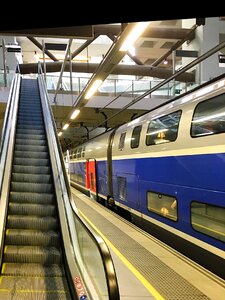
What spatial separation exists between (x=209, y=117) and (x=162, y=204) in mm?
2175

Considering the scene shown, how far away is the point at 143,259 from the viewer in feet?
18.1

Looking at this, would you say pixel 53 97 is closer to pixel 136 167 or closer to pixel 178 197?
pixel 136 167

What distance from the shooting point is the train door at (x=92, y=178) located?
536 inches

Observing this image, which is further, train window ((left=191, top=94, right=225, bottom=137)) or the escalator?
train window ((left=191, top=94, right=225, bottom=137))

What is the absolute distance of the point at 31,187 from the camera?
24.4 ft

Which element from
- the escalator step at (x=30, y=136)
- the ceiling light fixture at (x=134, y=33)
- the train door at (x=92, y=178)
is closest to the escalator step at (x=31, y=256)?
the ceiling light fixture at (x=134, y=33)

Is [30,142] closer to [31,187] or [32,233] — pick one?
[31,187]

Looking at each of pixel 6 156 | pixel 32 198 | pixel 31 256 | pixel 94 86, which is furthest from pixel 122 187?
pixel 31 256

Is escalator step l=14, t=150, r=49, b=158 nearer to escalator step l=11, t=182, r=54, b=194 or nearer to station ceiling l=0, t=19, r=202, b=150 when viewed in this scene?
escalator step l=11, t=182, r=54, b=194

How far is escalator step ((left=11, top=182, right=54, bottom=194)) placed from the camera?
7.41 meters

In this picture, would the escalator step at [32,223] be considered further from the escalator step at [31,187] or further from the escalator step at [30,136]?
the escalator step at [30,136]

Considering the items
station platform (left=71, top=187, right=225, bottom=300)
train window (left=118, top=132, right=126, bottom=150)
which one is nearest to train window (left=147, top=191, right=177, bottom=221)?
station platform (left=71, top=187, right=225, bottom=300)

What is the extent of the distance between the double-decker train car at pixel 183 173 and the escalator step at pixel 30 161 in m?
1.97

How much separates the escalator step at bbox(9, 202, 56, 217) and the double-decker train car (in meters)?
2.00
